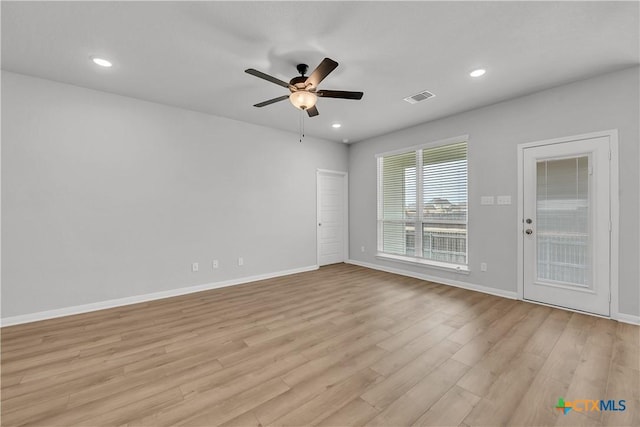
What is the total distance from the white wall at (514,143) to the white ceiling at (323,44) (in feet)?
0.83

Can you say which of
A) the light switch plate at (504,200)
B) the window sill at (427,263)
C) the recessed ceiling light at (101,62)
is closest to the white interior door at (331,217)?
the window sill at (427,263)

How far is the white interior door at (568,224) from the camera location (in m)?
3.07

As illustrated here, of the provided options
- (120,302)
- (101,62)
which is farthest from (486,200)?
(120,302)

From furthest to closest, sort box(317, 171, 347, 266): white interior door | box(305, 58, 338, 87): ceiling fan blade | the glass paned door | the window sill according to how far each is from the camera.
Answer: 1. box(317, 171, 347, 266): white interior door
2. the window sill
3. the glass paned door
4. box(305, 58, 338, 87): ceiling fan blade

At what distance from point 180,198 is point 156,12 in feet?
8.41

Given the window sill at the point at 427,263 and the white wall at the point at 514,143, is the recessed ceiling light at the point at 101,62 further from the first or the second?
the window sill at the point at 427,263

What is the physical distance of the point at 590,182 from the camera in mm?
3160

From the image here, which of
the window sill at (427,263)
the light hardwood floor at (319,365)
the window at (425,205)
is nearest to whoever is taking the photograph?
the light hardwood floor at (319,365)

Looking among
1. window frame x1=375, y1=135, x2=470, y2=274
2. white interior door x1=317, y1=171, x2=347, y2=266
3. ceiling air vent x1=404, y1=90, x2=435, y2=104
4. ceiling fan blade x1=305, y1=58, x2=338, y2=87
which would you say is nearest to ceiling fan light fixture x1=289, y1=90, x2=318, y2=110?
ceiling fan blade x1=305, y1=58, x2=338, y2=87

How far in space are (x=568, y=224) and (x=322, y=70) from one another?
11.9 feet

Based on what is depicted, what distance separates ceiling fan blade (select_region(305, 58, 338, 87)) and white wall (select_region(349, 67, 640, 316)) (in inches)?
87.2

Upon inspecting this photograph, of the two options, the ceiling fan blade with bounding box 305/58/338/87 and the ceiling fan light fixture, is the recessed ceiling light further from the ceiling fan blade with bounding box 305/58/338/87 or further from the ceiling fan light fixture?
the ceiling fan blade with bounding box 305/58/338/87

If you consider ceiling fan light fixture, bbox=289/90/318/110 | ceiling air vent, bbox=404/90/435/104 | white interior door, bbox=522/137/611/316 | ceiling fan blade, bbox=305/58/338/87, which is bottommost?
white interior door, bbox=522/137/611/316

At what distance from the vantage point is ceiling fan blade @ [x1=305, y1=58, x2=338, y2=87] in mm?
2182
